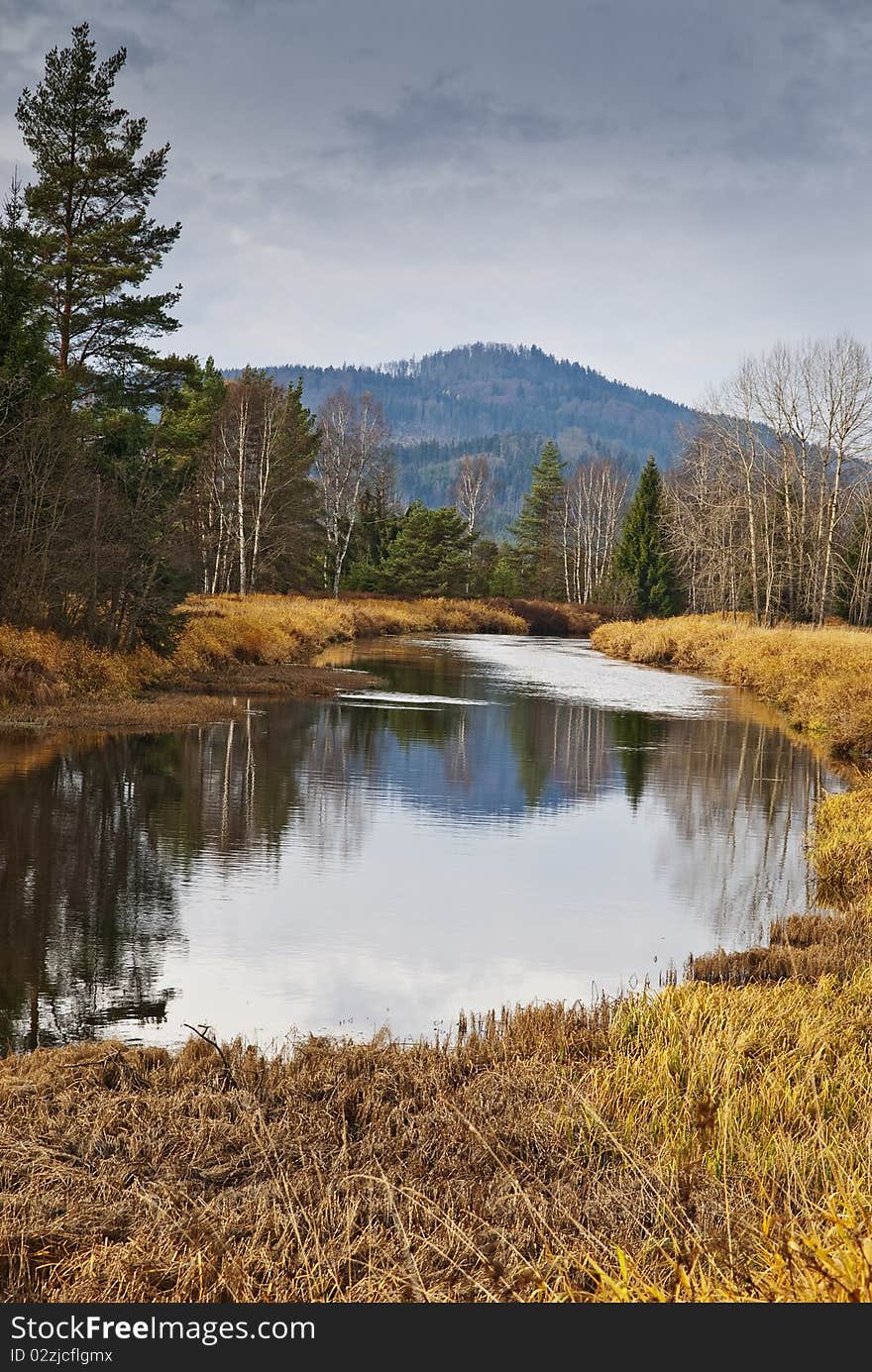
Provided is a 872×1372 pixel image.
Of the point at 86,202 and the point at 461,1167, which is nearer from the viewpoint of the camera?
the point at 461,1167

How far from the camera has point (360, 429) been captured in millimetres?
72438

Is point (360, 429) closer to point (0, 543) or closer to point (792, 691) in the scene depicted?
point (792, 691)

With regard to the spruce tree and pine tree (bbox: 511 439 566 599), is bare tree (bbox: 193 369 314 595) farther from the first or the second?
pine tree (bbox: 511 439 566 599)

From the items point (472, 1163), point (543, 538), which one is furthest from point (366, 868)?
point (543, 538)

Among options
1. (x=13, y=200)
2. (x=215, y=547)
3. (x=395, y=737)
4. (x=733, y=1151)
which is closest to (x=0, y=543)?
(x=395, y=737)

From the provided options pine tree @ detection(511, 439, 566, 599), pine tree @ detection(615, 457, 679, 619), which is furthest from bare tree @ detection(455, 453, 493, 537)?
pine tree @ detection(615, 457, 679, 619)

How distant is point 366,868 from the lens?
38.8 ft

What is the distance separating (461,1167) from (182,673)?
21.3 metres

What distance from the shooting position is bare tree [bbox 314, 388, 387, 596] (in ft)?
220

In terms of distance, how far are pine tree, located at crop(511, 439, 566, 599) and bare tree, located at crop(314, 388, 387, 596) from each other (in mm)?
16659

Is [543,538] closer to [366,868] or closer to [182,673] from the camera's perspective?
[182,673]

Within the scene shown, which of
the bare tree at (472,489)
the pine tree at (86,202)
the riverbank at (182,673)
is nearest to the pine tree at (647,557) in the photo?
the bare tree at (472,489)

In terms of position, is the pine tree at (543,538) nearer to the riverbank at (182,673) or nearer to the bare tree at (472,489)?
the bare tree at (472,489)

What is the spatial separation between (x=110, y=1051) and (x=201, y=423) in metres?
44.1
